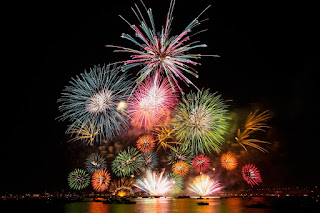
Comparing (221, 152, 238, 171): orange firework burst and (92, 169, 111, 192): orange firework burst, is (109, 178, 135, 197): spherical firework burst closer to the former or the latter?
(92, 169, 111, 192): orange firework burst

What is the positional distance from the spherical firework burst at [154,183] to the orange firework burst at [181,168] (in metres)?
3.42

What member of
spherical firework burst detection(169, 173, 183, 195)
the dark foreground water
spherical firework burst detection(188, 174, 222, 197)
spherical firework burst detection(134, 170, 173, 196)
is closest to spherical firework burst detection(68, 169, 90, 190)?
spherical firework burst detection(134, 170, 173, 196)

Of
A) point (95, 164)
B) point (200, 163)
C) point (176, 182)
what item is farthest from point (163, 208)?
point (95, 164)

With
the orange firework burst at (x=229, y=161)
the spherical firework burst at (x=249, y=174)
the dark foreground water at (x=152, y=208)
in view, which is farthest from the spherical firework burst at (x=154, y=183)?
the spherical firework burst at (x=249, y=174)

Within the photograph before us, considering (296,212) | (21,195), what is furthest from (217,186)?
(21,195)

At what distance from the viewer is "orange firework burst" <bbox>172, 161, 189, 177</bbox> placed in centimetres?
3250

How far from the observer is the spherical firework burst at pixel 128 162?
3328 cm

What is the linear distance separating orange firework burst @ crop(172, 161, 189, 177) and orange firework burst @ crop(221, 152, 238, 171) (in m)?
4.77

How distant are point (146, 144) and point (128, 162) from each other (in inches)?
134

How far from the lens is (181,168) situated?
3256 cm

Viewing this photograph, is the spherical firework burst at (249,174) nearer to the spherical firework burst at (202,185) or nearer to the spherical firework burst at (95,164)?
the spherical firework burst at (202,185)

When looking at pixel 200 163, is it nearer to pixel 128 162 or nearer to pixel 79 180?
pixel 128 162

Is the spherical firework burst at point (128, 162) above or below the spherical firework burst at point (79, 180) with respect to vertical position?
above

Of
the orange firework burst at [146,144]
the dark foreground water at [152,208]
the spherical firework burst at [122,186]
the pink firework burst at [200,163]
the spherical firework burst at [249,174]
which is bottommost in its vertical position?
the dark foreground water at [152,208]
